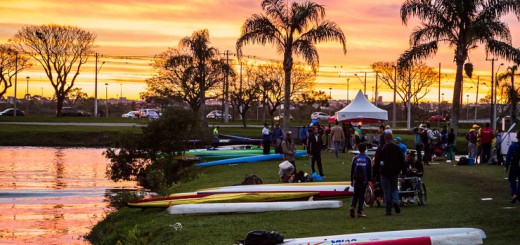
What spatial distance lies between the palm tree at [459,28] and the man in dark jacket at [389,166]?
70.4ft

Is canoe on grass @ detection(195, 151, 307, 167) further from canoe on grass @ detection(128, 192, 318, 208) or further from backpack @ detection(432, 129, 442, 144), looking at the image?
canoe on grass @ detection(128, 192, 318, 208)

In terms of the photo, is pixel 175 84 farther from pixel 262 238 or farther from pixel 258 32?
pixel 262 238

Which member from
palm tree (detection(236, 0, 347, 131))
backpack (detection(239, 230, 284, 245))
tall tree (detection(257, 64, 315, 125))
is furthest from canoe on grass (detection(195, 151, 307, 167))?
tall tree (detection(257, 64, 315, 125))

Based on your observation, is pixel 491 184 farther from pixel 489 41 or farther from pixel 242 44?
pixel 242 44

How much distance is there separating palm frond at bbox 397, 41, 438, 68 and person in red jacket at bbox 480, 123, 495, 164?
17.8ft

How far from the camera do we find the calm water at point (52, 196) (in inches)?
1044

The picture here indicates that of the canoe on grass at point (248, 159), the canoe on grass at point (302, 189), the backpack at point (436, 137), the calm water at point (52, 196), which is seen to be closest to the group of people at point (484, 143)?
the backpack at point (436, 137)

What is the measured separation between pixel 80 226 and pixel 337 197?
348 inches

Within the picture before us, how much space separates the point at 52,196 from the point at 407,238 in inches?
935

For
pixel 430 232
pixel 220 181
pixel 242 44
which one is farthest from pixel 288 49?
pixel 430 232

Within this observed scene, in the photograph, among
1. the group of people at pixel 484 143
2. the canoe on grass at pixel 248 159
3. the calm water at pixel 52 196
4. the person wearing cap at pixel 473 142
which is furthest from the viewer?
the canoe on grass at pixel 248 159

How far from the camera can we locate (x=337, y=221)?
19000 millimetres

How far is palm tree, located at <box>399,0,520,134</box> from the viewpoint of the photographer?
39.3m

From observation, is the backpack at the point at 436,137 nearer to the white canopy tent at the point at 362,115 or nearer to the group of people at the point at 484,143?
the group of people at the point at 484,143
